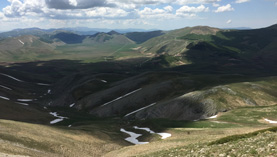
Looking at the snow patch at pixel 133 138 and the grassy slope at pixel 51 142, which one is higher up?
the grassy slope at pixel 51 142

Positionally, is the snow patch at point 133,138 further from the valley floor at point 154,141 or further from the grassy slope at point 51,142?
the grassy slope at point 51,142

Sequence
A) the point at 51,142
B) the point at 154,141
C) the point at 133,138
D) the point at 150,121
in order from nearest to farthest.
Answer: the point at 51,142
the point at 154,141
the point at 133,138
the point at 150,121

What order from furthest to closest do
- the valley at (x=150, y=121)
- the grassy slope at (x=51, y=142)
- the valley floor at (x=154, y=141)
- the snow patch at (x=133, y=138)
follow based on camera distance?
the snow patch at (x=133, y=138), the grassy slope at (x=51, y=142), the valley at (x=150, y=121), the valley floor at (x=154, y=141)

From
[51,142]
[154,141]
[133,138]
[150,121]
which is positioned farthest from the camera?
[150,121]

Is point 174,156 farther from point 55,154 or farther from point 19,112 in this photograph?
point 19,112

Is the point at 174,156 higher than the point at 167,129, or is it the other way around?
the point at 174,156

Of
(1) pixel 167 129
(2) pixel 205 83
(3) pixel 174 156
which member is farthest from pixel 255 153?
(2) pixel 205 83

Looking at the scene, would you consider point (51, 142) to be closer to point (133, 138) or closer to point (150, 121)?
point (133, 138)

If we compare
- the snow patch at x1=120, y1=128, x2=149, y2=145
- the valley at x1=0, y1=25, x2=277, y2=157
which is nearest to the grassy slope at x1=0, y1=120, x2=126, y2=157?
the valley at x1=0, y1=25, x2=277, y2=157

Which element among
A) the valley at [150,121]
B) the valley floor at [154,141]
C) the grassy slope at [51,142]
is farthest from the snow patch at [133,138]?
the grassy slope at [51,142]

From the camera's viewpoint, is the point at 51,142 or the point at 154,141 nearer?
the point at 51,142

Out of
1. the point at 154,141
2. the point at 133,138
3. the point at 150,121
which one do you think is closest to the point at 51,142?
the point at 154,141
